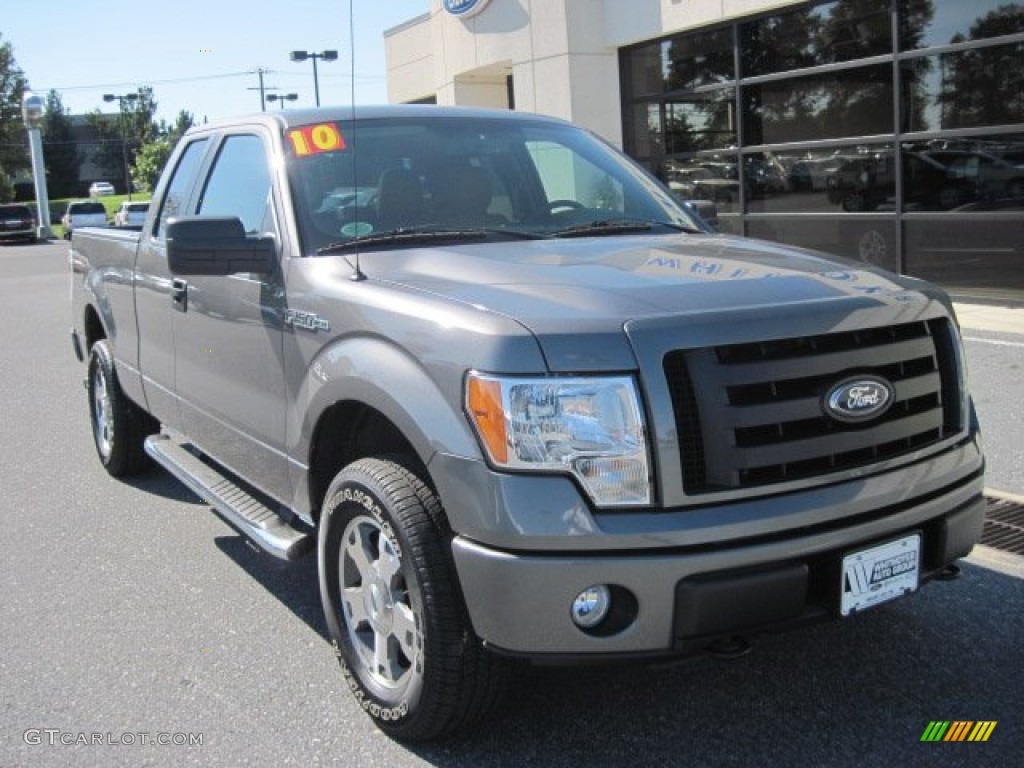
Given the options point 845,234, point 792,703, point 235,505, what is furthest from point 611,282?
point 845,234

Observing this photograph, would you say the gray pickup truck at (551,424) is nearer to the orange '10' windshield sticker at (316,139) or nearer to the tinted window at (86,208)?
the orange '10' windshield sticker at (316,139)

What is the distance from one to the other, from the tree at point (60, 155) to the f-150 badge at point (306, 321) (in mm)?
115980

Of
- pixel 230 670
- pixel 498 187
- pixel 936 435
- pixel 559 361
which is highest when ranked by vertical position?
pixel 498 187

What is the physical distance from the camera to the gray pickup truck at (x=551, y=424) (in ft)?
9.07

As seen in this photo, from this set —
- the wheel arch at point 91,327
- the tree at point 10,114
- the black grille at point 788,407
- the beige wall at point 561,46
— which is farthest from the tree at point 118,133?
the black grille at point 788,407

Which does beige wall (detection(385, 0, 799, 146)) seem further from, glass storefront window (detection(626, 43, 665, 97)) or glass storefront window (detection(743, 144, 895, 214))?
glass storefront window (detection(743, 144, 895, 214))

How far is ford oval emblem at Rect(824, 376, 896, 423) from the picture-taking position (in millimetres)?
2969

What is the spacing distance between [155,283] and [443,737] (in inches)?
116

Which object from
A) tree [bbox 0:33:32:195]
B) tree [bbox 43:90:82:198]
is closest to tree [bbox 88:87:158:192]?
tree [bbox 43:90:82:198]

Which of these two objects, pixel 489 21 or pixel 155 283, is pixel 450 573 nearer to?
pixel 155 283

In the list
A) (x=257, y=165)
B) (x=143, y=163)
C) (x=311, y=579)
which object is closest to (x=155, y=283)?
(x=257, y=165)

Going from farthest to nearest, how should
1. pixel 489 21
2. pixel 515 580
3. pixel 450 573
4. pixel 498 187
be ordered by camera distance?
1. pixel 489 21
2. pixel 498 187
3. pixel 450 573
4. pixel 515 580

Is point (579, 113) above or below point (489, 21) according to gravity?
below

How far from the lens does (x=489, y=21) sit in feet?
62.9
